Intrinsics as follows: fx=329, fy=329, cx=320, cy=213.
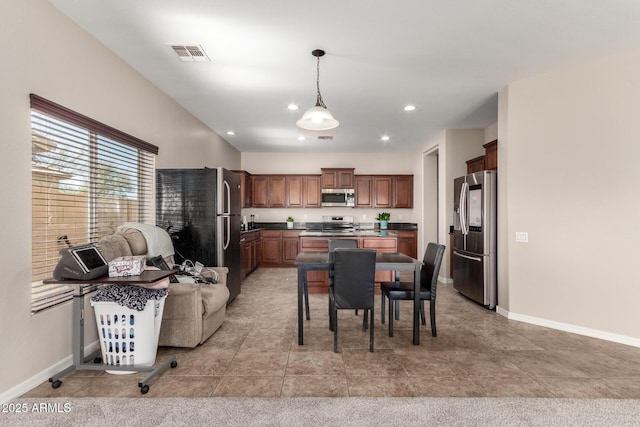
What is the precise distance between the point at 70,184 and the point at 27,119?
0.61 m

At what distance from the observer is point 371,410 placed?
2.03 metres

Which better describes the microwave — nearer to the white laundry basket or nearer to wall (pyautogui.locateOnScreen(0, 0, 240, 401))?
wall (pyautogui.locateOnScreen(0, 0, 240, 401))

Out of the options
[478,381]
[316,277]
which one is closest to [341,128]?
[316,277]

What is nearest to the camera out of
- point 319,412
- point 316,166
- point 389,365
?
point 319,412

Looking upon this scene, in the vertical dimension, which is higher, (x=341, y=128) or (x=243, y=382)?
(x=341, y=128)

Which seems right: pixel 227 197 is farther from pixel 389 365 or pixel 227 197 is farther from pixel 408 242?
pixel 408 242

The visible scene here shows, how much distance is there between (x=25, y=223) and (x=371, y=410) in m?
2.60

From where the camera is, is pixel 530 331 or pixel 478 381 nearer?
pixel 478 381

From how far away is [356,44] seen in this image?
9.65 feet

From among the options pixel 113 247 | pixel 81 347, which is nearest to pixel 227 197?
pixel 113 247

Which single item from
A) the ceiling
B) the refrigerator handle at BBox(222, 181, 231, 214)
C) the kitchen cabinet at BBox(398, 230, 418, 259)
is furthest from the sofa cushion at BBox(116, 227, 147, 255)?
the kitchen cabinet at BBox(398, 230, 418, 259)

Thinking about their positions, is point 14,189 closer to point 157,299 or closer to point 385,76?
point 157,299

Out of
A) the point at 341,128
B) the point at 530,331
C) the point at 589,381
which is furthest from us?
the point at 341,128

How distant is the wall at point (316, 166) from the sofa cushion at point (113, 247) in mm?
4903
